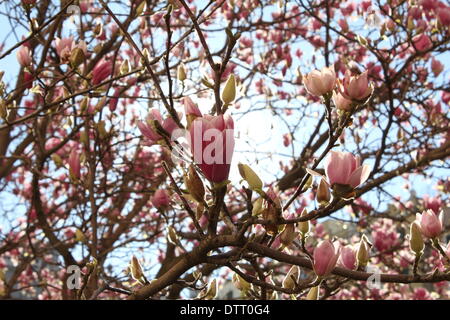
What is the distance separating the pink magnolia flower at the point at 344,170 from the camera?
1.00 metres

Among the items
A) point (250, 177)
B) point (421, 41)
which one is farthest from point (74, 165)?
point (421, 41)

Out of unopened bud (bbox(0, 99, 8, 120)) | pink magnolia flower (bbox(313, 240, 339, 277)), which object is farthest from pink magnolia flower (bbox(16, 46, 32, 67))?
pink magnolia flower (bbox(313, 240, 339, 277))

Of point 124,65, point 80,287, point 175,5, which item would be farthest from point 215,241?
point 124,65

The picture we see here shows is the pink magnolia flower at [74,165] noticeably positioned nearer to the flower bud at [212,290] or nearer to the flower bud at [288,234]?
the flower bud at [212,290]

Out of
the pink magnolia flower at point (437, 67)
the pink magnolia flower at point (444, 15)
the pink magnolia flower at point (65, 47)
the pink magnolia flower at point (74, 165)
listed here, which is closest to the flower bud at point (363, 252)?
the pink magnolia flower at point (74, 165)

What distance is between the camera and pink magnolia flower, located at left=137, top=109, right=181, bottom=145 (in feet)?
4.03

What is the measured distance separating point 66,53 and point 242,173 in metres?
1.21

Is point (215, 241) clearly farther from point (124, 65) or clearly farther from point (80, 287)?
point (124, 65)

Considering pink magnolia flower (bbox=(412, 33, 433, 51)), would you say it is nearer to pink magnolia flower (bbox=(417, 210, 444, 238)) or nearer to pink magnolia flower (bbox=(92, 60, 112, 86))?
pink magnolia flower (bbox=(92, 60, 112, 86))

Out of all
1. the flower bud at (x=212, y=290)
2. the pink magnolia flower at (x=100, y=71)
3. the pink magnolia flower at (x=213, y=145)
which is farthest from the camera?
the pink magnolia flower at (x=100, y=71)

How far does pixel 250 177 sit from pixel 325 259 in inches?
10.2

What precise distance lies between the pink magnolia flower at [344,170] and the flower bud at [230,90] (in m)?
0.29

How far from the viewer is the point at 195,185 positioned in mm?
1028

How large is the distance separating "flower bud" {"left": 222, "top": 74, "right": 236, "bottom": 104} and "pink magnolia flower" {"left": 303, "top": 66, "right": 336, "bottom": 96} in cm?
18
